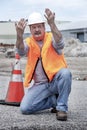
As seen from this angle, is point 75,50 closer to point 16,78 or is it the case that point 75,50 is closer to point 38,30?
point 16,78

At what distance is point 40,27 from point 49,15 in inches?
13.4

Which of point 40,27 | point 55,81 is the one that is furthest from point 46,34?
point 55,81

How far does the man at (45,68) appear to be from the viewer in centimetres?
636

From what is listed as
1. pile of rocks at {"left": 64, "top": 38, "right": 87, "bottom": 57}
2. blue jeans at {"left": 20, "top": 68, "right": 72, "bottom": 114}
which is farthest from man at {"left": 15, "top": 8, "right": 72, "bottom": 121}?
pile of rocks at {"left": 64, "top": 38, "right": 87, "bottom": 57}

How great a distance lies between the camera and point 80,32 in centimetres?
7181

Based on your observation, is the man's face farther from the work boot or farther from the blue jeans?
the work boot

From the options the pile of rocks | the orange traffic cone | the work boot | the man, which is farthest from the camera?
the pile of rocks

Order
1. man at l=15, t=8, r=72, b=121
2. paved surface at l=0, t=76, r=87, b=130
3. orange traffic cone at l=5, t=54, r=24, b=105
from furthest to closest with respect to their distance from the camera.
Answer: orange traffic cone at l=5, t=54, r=24, b=105, man at l=15, t=8, r=72, b=121, paved surface at l=0, t=76, r=87, b=130

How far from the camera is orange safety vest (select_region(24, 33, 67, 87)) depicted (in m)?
6.51

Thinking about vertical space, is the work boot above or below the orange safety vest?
below

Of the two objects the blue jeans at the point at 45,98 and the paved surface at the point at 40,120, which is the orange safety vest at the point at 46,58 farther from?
the paved surface at the point at 40,120

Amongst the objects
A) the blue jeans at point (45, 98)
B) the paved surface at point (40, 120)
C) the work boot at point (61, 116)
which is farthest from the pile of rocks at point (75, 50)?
the work boot at point (61, 116)

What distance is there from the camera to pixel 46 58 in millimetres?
6547

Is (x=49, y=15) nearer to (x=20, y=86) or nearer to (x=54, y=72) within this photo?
(x=54, y=72)
